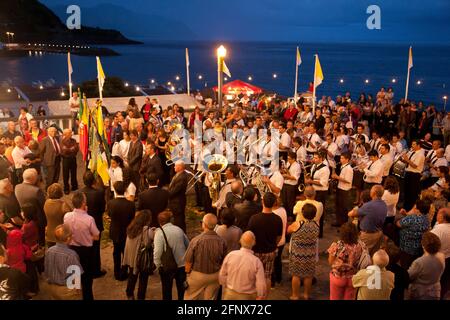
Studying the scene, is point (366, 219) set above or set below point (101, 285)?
above

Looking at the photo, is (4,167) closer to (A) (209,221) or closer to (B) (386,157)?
(A) (209,221)

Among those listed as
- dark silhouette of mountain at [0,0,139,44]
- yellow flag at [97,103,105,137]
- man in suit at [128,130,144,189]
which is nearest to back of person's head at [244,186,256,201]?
man in suit at [128,130,144,189]

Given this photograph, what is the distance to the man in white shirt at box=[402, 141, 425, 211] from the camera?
1013cm

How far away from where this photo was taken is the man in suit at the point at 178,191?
8180 millimetres

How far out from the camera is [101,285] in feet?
23.7

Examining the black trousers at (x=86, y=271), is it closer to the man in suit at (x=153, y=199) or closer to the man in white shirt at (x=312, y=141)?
the man in suit at (x=153, y=199)

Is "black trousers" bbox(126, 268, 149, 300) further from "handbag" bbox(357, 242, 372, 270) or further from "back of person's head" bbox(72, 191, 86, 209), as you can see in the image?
"handbag" bbox(357, 242, 372, 270)

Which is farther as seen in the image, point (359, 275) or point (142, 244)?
point (142, 244)

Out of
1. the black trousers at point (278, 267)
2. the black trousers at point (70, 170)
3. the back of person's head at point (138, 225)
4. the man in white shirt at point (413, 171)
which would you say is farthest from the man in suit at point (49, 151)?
the man in white shirt at point (413, 171)

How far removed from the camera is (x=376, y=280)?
205 inches

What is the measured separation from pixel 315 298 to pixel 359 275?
1738mm

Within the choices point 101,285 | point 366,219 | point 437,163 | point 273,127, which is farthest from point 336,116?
point 101,285

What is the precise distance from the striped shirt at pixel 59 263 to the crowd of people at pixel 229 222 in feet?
0.04
